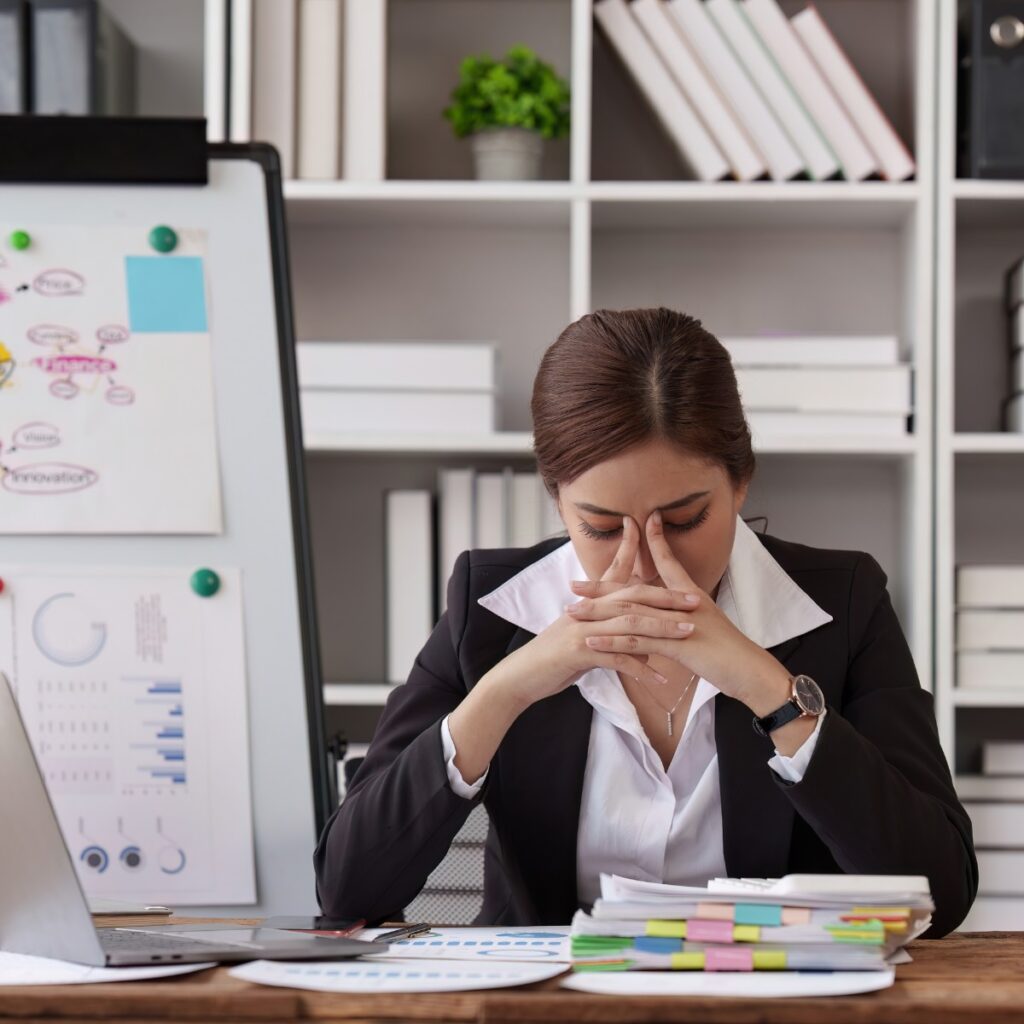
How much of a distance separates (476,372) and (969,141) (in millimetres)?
900

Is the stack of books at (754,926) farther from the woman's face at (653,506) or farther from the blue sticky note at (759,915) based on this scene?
the woman's face at (653,506)

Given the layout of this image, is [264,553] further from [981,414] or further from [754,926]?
[981,414]

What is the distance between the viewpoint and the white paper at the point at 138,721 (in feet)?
4.90

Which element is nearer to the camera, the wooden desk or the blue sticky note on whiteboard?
the wooden desk

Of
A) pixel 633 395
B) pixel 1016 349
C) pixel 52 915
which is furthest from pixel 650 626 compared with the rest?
pixel 1016 349

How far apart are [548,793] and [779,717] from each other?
11.7 inches

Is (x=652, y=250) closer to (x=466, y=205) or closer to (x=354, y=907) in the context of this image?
(x=466, y=205)

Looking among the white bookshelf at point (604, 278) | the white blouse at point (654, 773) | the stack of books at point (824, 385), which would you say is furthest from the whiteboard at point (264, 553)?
the stack of books at point (824, 385)

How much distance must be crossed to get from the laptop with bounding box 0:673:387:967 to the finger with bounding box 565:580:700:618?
37 cm

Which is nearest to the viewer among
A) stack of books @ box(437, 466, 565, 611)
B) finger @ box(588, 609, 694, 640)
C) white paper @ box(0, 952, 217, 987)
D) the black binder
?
white paper @ box(0, 952, 217, 987)

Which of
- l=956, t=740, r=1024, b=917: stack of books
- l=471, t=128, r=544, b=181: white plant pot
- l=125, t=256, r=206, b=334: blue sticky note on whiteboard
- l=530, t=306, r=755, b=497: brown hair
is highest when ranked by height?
l=471, t=128, r=544, b=181: white plant pot

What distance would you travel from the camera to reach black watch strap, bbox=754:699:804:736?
46.8 inches

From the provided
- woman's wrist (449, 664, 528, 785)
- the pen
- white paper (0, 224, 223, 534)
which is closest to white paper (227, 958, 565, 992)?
the pen

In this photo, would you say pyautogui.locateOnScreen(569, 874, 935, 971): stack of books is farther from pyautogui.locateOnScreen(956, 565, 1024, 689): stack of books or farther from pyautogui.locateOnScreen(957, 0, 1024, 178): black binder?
pyautogui.locateOnScreen(957, 0, 1024, 178): black binder
